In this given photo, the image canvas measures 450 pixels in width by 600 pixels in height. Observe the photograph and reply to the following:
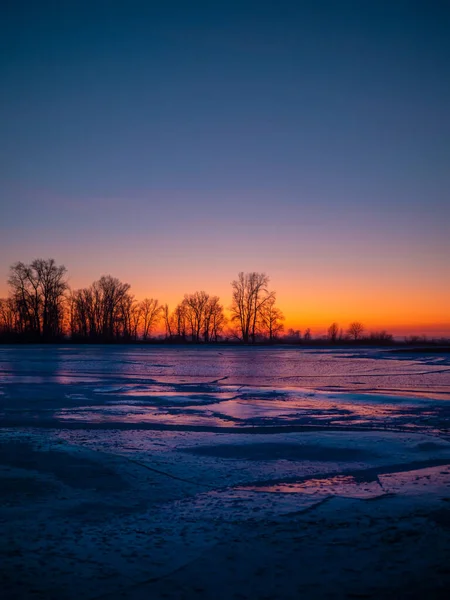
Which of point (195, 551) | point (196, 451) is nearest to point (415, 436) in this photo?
point (196, 451)

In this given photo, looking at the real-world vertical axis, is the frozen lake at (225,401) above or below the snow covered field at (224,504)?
below

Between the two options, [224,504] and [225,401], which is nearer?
[224,504]

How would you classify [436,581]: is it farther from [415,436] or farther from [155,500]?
[415,436]

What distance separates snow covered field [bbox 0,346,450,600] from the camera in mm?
2689

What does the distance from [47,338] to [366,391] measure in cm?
6091

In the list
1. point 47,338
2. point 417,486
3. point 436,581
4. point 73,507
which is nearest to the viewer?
point 436,581

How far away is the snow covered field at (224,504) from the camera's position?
106 inches

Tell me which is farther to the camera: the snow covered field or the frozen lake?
the frozen lake

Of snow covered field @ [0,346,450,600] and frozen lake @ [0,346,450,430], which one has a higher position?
snow covered field @ [0,346,450,600]

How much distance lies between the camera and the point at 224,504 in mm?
3828

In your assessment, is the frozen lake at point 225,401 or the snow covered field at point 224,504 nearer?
the snow covered field at point 224,504

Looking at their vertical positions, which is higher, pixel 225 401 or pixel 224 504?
pixel 224 504

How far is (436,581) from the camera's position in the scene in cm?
267

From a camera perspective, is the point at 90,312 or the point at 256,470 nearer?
the point at 256,470
